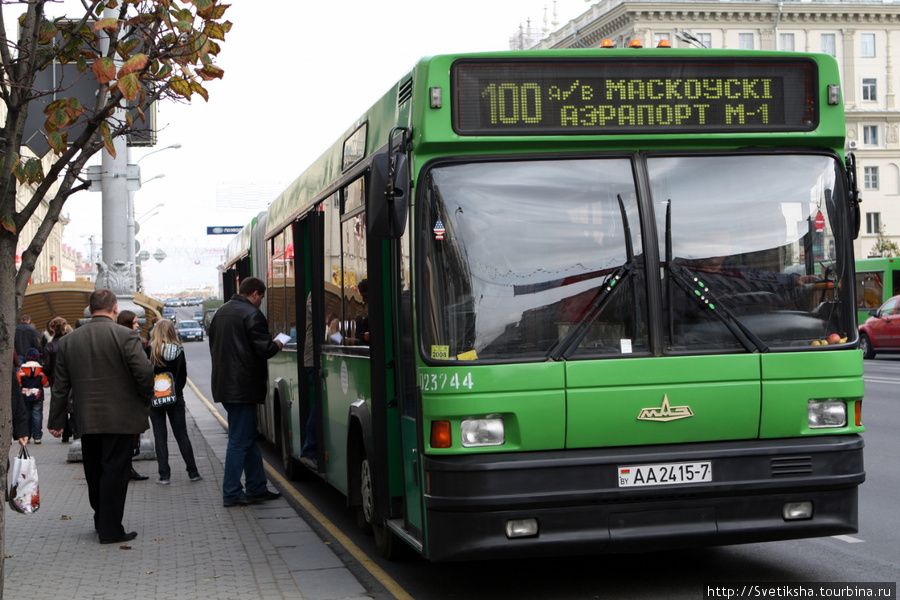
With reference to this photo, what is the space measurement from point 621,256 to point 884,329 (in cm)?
2668

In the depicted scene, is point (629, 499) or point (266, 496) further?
point (266, 496)

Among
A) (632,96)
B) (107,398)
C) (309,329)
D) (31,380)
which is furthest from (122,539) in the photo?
(31,380)

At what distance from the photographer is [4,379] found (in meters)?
6.01

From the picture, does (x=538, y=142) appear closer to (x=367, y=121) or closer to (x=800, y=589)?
(x=367, y=121)

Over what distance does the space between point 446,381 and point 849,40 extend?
79.9 meters

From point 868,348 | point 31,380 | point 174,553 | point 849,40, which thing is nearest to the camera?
point 174,553

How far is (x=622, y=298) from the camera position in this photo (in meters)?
5.87

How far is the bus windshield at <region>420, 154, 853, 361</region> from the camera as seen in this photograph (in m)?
5.79

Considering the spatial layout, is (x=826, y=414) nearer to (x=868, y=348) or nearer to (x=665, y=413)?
(x=665, y=413)

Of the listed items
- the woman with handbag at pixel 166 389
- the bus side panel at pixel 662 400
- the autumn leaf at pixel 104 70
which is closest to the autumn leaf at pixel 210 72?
the autumn leaf at pixel 104 70

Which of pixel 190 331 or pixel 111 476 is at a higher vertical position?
pixel 111 476

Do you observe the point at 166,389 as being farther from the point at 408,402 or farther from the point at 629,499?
the point at 629,499

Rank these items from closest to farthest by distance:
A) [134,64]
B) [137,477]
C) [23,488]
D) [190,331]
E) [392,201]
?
[134,64]
[392,201]
[23,488]
[137,477]
[190,331]

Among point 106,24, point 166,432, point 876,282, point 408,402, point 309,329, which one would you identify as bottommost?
point 166,432
